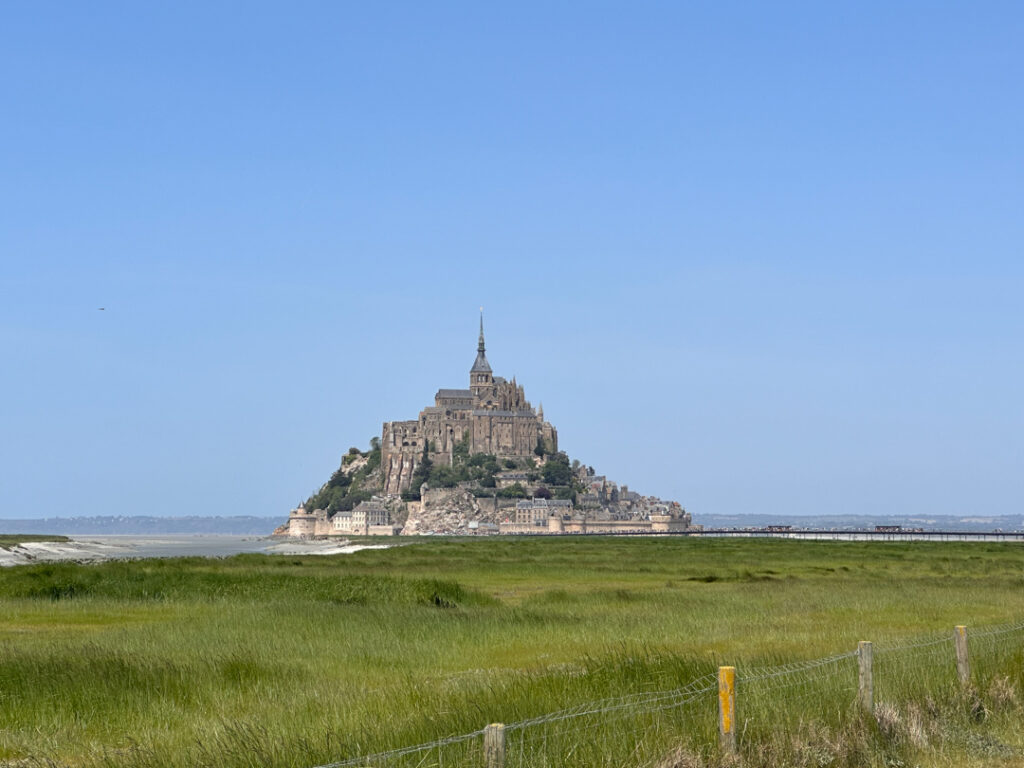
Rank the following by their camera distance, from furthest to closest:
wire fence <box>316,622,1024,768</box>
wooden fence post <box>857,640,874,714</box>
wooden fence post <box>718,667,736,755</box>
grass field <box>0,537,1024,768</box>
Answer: wooden fence post <box>857,640,874,714</box>
grass field <box>0,537,1024,768</box>
wooden fence post <box>718,667,736,755</box>
wire fence <box>316,622,1024,768</box>

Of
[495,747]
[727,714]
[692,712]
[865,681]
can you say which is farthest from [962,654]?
[495,747]

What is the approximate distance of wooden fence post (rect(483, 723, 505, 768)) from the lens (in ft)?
24.5

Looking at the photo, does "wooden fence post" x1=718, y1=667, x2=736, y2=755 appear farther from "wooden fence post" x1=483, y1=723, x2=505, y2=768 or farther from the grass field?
"wooden fence post" x1=483, y1=723, x2=505, y2=768

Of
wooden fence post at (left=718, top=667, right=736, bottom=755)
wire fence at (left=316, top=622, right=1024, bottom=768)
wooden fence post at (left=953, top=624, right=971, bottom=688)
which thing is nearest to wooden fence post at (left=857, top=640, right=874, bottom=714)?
wire fence at (left=316, top=622, right=1024, bottom=768)

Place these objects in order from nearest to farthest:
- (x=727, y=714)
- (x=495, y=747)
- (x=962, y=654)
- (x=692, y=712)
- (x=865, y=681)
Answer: (x=495, y=747) → (x=727, y=714) → (x=692, y=712) → (x=865, y=681) → (x=962, y=654)

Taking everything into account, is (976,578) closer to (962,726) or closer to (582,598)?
(582,598)

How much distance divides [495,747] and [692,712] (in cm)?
320

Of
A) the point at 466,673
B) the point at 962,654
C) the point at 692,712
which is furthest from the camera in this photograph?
the point at 466,673

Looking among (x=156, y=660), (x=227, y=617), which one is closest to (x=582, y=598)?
(x=227, y=617)

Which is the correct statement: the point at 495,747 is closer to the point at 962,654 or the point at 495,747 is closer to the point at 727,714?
the point at 727,714

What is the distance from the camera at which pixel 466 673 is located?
1608 cm

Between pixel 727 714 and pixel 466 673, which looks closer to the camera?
pixel 727 714

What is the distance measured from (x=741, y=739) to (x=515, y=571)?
1594 inches

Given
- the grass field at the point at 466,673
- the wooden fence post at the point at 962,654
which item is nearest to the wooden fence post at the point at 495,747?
the grass field at the point at 466,673
